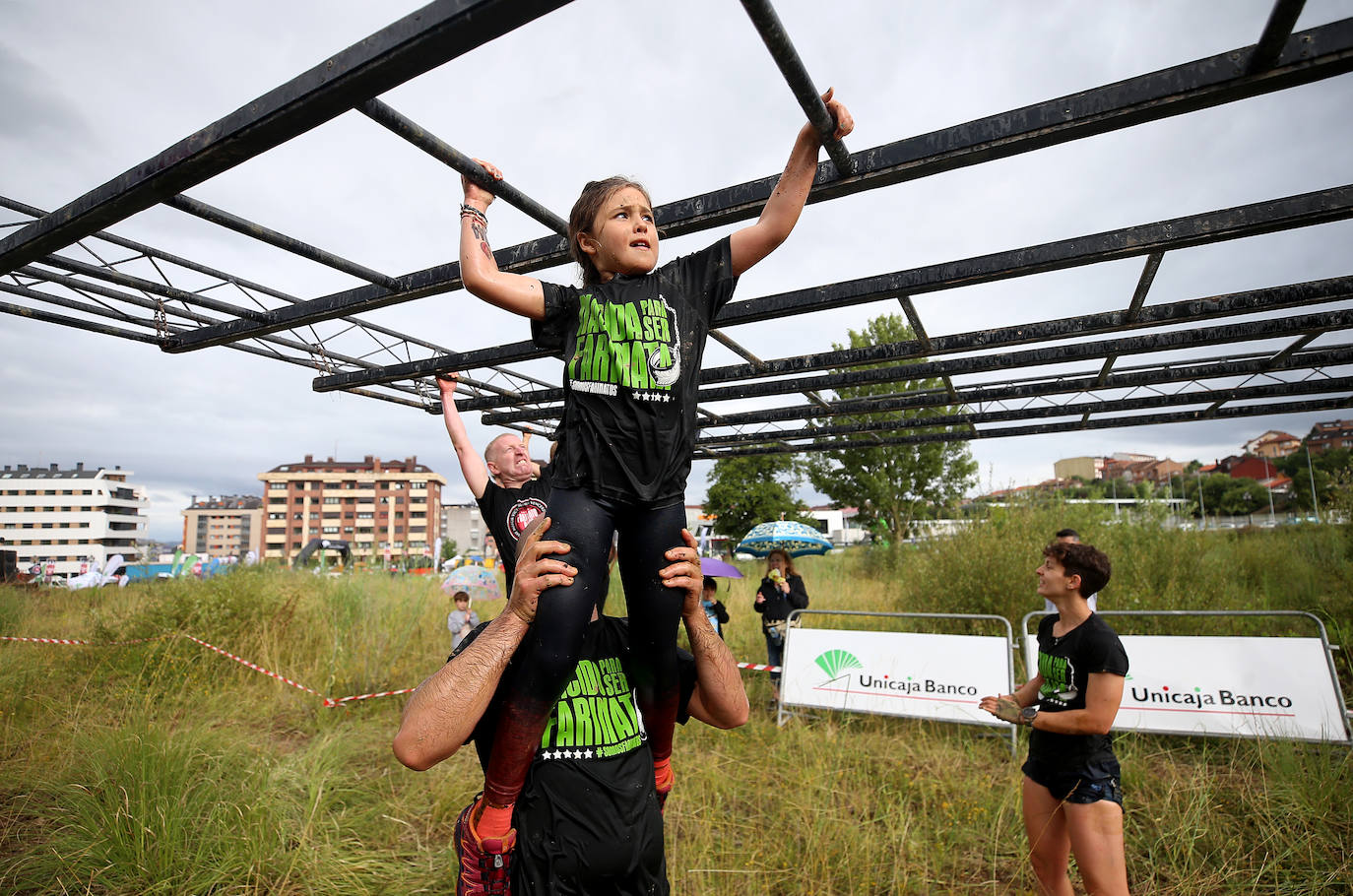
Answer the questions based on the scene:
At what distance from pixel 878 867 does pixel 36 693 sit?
26.2 feet

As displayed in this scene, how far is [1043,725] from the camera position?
10.2 ft

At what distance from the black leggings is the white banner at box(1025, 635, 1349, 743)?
5.86 metres

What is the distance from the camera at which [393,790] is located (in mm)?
5000

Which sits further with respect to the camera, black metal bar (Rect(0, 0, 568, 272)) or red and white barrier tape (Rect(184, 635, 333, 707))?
red and white barrier tape (Rect(184, 635, 333, 707))

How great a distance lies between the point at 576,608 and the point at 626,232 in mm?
867

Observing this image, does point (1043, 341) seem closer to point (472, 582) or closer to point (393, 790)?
point (393, 790)

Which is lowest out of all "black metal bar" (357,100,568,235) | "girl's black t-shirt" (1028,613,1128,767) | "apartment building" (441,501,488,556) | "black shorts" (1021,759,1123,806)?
"black shorts" (1021,759,1123,806)

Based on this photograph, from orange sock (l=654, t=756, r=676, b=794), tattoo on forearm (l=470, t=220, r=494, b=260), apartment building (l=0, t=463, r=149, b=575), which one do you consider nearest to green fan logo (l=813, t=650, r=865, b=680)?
orange sock (l=654, t=756, r=676, b=794)

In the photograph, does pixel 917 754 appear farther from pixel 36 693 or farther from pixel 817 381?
pixel 36 693

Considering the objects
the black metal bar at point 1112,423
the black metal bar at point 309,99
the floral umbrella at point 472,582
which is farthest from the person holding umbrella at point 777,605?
the black metal bar at point 309,99

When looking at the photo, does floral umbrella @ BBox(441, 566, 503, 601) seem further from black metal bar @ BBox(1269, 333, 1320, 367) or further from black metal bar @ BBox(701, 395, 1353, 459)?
black metal bar @ BBox(1269, 333, 1320, 367)

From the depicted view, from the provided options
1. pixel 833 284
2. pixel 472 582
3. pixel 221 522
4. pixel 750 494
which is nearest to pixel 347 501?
pixel 221 522

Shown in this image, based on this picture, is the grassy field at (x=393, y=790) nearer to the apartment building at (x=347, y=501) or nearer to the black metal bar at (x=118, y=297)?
the black metal bar at (x=118, y=297)

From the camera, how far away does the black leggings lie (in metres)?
1.34
